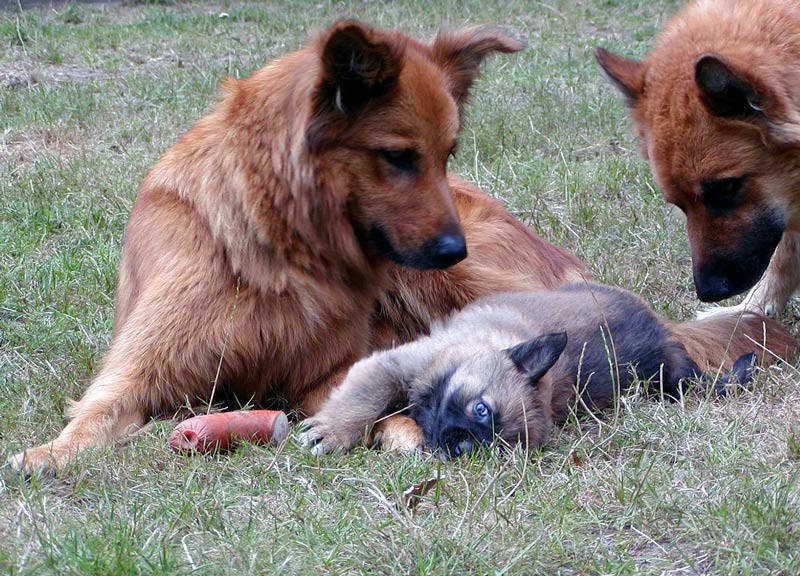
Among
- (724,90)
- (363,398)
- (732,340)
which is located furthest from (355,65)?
(732,340)

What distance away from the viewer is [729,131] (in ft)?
12.8

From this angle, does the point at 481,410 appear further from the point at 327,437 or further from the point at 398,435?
the point at 327,437

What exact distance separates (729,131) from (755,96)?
18 centimetres

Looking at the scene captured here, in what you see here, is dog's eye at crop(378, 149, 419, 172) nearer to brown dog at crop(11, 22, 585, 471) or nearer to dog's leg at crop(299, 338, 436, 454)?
brown dog at crop(11, 22, 585, 471)

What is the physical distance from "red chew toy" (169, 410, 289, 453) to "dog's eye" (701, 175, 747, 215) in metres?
1.94

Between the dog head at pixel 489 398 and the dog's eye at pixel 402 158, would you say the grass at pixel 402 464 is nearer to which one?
→ the dog head at pixel 489 398

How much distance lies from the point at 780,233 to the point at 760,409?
917 millimetres

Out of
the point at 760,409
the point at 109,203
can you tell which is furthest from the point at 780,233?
the point at 109,203

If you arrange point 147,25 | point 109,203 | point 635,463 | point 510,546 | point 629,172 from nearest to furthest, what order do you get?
point 510,546 → point 635,463 → point 109,203 → point 629,172 → point 147,25

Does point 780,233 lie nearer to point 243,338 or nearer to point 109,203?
point 243,338

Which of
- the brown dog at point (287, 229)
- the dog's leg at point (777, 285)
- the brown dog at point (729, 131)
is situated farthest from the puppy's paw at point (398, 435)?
the dog's leg at point (777, 285)

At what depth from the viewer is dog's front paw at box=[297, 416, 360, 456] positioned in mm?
3449

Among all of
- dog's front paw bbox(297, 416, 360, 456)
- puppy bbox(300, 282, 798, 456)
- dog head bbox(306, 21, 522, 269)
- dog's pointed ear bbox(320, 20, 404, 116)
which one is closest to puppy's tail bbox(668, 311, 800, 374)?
puppy bbox(300, 282, 798, 456)

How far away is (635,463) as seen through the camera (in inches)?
124
